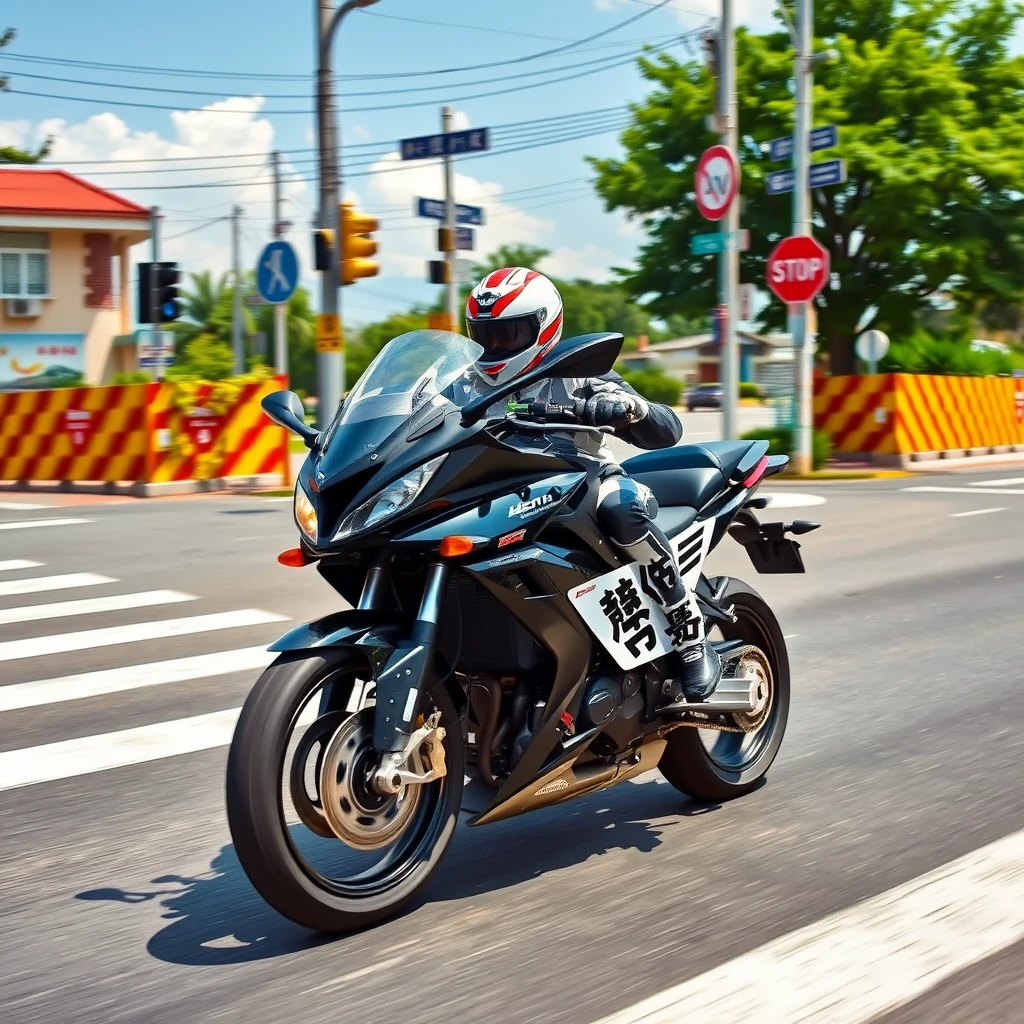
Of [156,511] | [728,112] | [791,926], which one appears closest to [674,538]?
[791,926]

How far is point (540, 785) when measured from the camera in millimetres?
3914

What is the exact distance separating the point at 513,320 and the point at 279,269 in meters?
13.8

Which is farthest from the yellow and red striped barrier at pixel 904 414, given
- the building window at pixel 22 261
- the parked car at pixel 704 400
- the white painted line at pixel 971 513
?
the parked car at pixel 704 400

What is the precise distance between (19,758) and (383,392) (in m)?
2.82

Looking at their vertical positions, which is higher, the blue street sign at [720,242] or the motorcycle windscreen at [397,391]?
the blue street sign at [720,242]

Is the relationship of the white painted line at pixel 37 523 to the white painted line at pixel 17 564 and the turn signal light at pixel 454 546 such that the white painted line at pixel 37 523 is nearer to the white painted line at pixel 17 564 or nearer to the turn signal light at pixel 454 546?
the white painted line at pixel 17 564

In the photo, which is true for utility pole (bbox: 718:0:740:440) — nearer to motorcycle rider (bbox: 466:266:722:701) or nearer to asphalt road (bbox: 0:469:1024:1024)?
asphalt road (bbox: 0:469:1024:1024)

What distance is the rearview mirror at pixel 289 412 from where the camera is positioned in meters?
4.03

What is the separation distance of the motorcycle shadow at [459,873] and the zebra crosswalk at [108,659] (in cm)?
150

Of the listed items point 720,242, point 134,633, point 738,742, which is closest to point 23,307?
point 720,242

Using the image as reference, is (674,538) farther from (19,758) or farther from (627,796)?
(19,758)

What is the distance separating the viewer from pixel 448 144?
1742 centimetres

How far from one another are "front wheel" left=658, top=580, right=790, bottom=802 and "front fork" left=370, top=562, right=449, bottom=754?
4.13ft

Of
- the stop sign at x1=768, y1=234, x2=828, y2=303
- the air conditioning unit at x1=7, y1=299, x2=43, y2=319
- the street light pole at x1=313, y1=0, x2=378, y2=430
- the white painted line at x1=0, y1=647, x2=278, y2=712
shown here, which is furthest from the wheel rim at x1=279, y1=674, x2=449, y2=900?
the air conditioning unit at x1=7, y1=299, x2=43, y2=319
